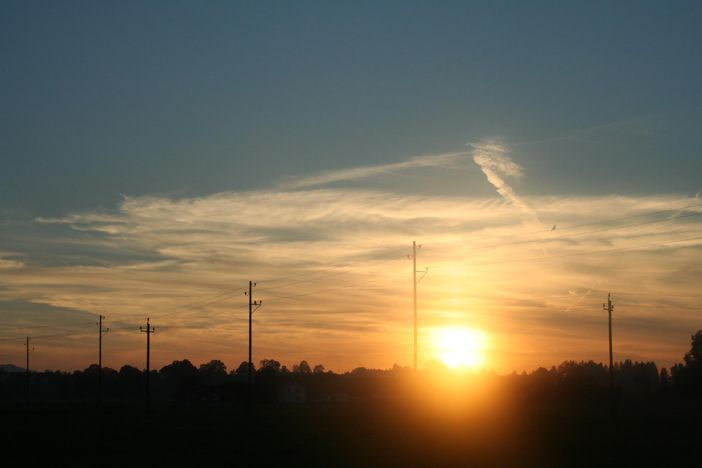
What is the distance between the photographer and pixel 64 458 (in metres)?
34.8

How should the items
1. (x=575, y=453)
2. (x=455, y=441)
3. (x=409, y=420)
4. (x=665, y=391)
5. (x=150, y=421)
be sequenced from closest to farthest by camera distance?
(x=575, y=453) < (x=455, y=441) < (x=409, y=420) < (x=150, y=421) < (x=665, y=391)

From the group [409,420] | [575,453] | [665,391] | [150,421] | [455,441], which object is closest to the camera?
[575,453]

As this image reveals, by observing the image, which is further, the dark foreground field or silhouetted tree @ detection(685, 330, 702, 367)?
Result: silhouetted tree @ detection(685, 330, 702, 367)

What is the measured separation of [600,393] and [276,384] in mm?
59907

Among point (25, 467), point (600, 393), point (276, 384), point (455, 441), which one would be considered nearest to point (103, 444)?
point (25, 467)

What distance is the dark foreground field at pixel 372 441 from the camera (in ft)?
111

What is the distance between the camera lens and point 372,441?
42.0 metres

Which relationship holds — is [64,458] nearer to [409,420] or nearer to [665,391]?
[409,420]

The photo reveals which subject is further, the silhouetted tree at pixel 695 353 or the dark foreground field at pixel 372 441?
the silhouetted tree at pixel 695 353

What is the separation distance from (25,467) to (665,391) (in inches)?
3978

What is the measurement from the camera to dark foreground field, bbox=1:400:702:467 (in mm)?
33938

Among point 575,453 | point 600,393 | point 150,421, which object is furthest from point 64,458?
point 600,393

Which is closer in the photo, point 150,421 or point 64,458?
point 64,458

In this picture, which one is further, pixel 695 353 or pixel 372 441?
pixel 695 353
